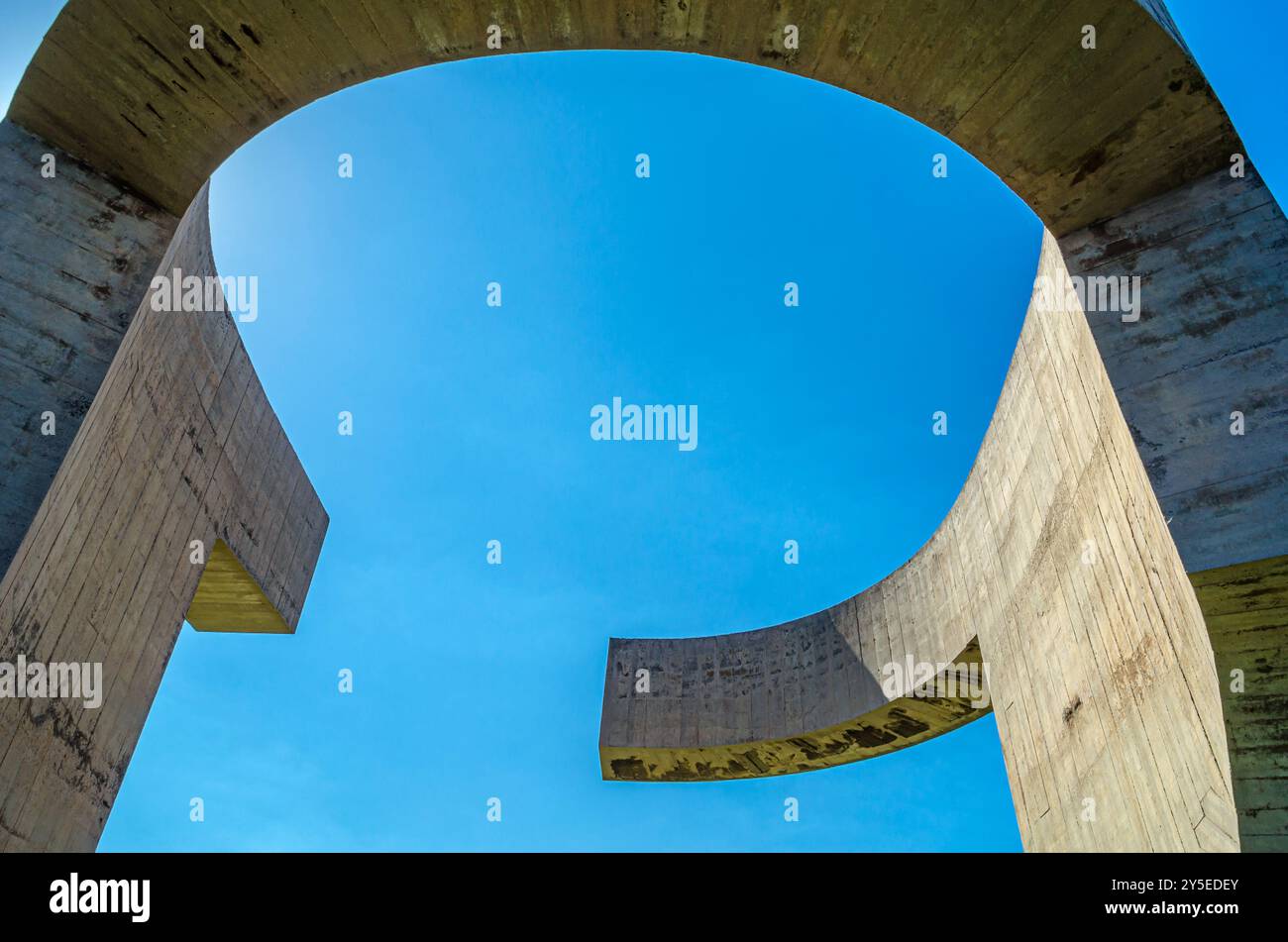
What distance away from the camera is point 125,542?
6461mm

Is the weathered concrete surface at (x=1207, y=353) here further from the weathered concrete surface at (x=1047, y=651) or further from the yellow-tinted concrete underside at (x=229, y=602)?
the yellow-tinted concrete underside at (x=229, y=602)

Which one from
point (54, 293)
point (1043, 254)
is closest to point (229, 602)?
point (54, 293)

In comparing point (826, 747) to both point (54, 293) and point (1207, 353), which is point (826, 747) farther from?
point (54, 293)

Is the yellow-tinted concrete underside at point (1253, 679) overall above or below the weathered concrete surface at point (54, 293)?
below

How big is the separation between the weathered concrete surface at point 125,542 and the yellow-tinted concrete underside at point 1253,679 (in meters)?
5.74

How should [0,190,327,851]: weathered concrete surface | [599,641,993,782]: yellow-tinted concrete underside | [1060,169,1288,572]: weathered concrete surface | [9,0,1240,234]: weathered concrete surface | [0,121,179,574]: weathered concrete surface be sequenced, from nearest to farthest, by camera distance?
1. [1060,169,1288,572]: weathered concrete surface
2. [0,121,179,574]: weathered concrete surface
3. [9,0,1240,234]: weathered concrete surface
4. [0,190,327,851]: weathered concrete surface
5. [599,641,993,782]: yellow-tinted concrete underside

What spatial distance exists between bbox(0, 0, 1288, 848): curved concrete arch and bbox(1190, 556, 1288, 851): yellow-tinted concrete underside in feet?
0.05

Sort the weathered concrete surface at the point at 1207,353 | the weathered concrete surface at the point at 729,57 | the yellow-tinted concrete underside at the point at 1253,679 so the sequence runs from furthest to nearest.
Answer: the weathered concrete surface at the point at 729,57 → the weathered concrete surface at the point at 1207,353 → the yellow-tinted concrete underside at the point at 1253,679

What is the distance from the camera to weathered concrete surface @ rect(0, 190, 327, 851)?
17.2 feet

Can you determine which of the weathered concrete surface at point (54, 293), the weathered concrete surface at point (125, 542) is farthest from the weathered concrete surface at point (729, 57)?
the weathered concrete surface at point (125, 542)

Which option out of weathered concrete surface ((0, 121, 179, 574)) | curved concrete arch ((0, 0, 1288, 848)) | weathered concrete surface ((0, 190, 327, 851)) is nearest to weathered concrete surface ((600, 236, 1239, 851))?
curved concrete arch ((0, 0, 1288, 848))

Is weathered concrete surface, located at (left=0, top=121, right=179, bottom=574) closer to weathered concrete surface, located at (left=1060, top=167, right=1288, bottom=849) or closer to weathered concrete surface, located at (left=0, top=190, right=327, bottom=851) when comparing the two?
weathered concrete surface, located at (left=0, top=190, right=327, bottom=851)

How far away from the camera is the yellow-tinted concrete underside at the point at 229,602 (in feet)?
29.1

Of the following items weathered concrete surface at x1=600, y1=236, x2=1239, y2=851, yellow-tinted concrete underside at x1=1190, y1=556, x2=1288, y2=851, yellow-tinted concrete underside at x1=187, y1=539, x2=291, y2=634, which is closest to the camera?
yellow-tinted concrete underside at x1=1190, y1=556, x2=1288, y2=851
